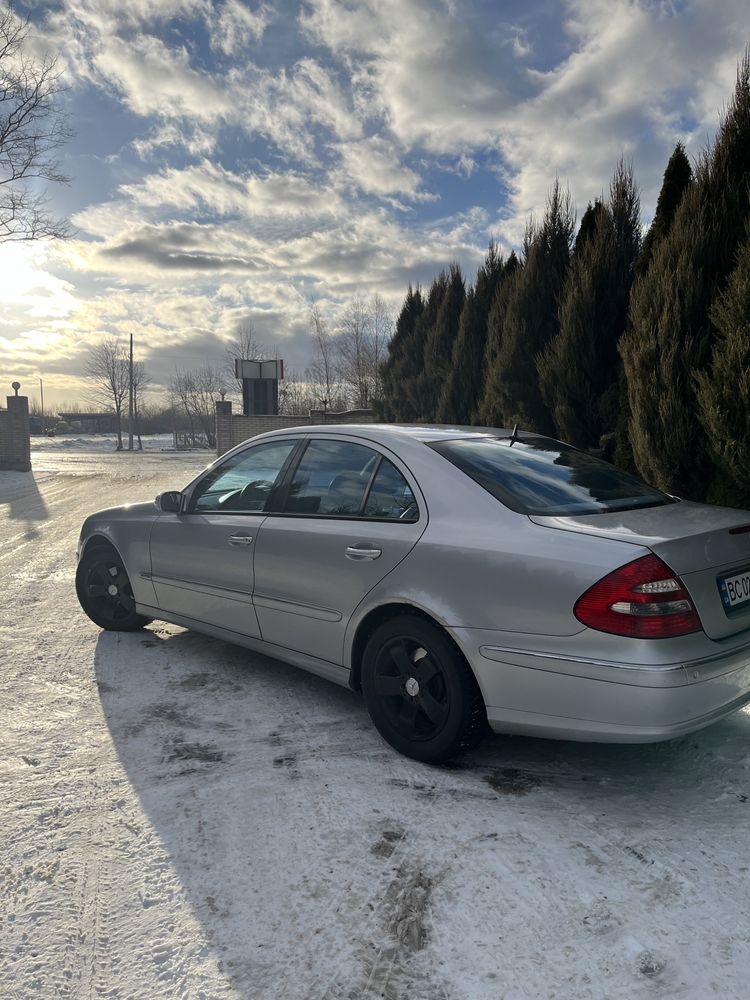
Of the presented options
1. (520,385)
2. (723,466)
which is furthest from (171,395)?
(723,466)

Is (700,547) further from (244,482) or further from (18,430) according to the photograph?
(18,430)

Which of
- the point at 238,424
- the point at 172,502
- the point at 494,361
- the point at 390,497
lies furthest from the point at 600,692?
the point at 238,424

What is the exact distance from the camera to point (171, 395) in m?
61.4

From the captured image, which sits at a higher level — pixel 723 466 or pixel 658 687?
pixel 723 466

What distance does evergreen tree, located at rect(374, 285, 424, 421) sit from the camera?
1675cm

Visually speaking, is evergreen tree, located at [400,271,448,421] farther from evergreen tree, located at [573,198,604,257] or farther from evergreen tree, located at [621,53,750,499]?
evergreen tree, located at [621,53,750,499]

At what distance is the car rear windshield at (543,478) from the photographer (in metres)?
3.11

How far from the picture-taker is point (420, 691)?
3.07 metres

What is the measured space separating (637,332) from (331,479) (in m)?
3.92

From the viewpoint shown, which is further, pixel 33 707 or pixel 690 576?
pixel 33 707

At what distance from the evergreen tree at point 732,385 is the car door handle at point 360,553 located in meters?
3.32

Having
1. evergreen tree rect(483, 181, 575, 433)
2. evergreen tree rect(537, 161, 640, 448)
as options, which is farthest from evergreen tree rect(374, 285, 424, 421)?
evergreen tree rect(537, 161, 640, 448)

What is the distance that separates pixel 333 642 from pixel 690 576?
1.69 meters

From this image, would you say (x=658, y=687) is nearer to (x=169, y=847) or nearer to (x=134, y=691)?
(x=169, y=847)
